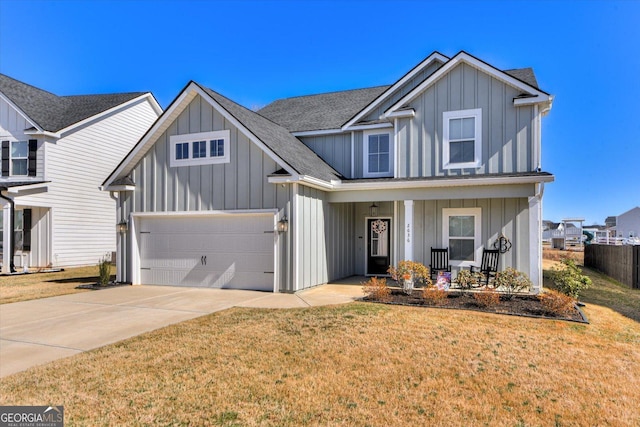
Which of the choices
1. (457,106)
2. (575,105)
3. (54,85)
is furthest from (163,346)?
(575,105)

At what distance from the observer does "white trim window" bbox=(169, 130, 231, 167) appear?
38.2ft


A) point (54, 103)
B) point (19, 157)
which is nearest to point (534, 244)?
point (19, 157)

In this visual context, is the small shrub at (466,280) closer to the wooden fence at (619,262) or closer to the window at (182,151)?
the wooden fence at (619,262)

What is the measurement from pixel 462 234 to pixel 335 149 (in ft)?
18.3

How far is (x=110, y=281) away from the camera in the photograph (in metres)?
12.9

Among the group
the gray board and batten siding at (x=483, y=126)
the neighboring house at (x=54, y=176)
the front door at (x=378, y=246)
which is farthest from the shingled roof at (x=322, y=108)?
the neighboring house at (x=54, y=176)

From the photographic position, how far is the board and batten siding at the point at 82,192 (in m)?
17.2

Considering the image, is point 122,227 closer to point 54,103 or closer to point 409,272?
point 409,272

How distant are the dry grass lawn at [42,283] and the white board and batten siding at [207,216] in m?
2.11

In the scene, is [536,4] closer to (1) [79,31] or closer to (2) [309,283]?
(2) [309,283]

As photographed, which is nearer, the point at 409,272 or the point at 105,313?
the point at 105,313

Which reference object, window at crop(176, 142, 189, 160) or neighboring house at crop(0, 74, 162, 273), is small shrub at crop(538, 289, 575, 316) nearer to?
window at crop(176, 142, 189, 160)

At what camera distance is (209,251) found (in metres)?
11.9

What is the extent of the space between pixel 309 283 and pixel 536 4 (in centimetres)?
1151
